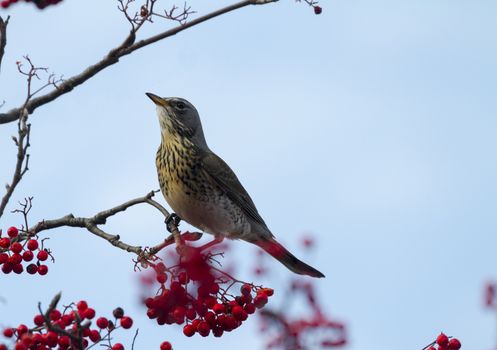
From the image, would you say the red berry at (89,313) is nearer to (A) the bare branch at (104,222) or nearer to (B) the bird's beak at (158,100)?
(A) the bare branch at (104,222)

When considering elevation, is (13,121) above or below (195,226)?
below

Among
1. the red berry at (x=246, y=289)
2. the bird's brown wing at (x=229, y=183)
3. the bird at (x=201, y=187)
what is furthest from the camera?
the bird's brown wing at (x=229, y=183)

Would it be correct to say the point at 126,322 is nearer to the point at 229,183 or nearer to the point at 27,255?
the point at 27,255

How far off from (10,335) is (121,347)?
51 centimetres

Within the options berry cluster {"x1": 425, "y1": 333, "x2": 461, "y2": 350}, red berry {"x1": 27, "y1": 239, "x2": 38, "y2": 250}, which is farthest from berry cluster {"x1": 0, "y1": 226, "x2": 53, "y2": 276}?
berry cluster {"x1": 425, "y1": 333, "x2": 461, "y2": 350}

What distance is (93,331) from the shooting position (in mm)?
3734

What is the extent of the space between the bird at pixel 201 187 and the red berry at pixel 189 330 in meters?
2.77

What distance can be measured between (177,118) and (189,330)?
3.77m

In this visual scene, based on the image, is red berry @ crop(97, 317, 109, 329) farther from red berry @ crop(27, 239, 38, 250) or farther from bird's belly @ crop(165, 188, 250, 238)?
bird's belly @ crop(165, 188, 250, 238)

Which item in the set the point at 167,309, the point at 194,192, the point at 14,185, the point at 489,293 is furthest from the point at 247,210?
the point at 14,185

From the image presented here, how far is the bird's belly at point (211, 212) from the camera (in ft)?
22.8

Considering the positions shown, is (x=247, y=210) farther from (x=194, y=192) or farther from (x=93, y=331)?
(x=93, y=331)

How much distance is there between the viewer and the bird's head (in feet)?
24.6

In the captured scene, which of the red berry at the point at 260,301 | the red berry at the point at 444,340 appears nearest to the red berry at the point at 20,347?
the red berry at the point at 260,301
